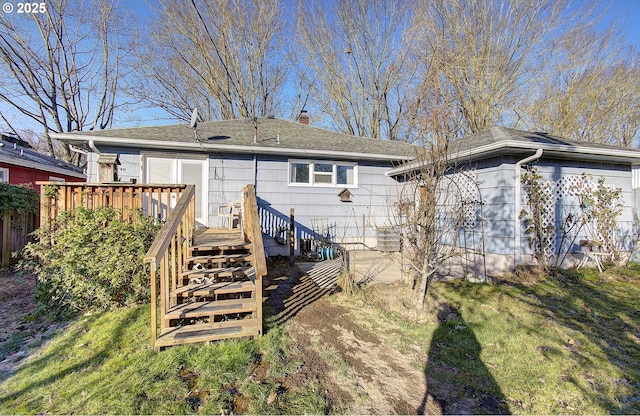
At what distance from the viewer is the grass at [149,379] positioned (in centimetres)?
244

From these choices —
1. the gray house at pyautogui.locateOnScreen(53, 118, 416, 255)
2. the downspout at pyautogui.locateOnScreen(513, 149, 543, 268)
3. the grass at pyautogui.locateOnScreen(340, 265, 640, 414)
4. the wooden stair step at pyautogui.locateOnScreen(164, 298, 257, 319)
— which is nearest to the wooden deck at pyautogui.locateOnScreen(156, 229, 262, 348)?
the wooden stair step at pyautogui.locateOnScreen(164, 298, 257, 319)

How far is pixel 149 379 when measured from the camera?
2.77 meters

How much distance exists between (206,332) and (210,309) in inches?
12.4

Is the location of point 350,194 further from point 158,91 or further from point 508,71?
point 158,91

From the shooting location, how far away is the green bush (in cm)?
429

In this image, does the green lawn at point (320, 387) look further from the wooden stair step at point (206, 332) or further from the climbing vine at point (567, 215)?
the climbing vine at point (567, 215)

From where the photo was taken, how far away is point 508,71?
46.4 feet

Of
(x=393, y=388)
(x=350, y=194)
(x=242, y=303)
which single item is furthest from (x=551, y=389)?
(x=350, y=194)

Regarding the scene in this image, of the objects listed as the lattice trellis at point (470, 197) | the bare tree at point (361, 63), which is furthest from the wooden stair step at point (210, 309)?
the bare tree at point (361, 63)

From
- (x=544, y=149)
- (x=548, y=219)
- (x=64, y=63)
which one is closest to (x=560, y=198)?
(x=548, y=219)

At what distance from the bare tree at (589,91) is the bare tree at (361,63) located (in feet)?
20.1

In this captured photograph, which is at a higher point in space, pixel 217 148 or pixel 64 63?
pixel 64 63

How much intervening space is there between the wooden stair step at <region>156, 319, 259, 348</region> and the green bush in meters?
1.45

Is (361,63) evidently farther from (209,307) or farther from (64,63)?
(209,307)
